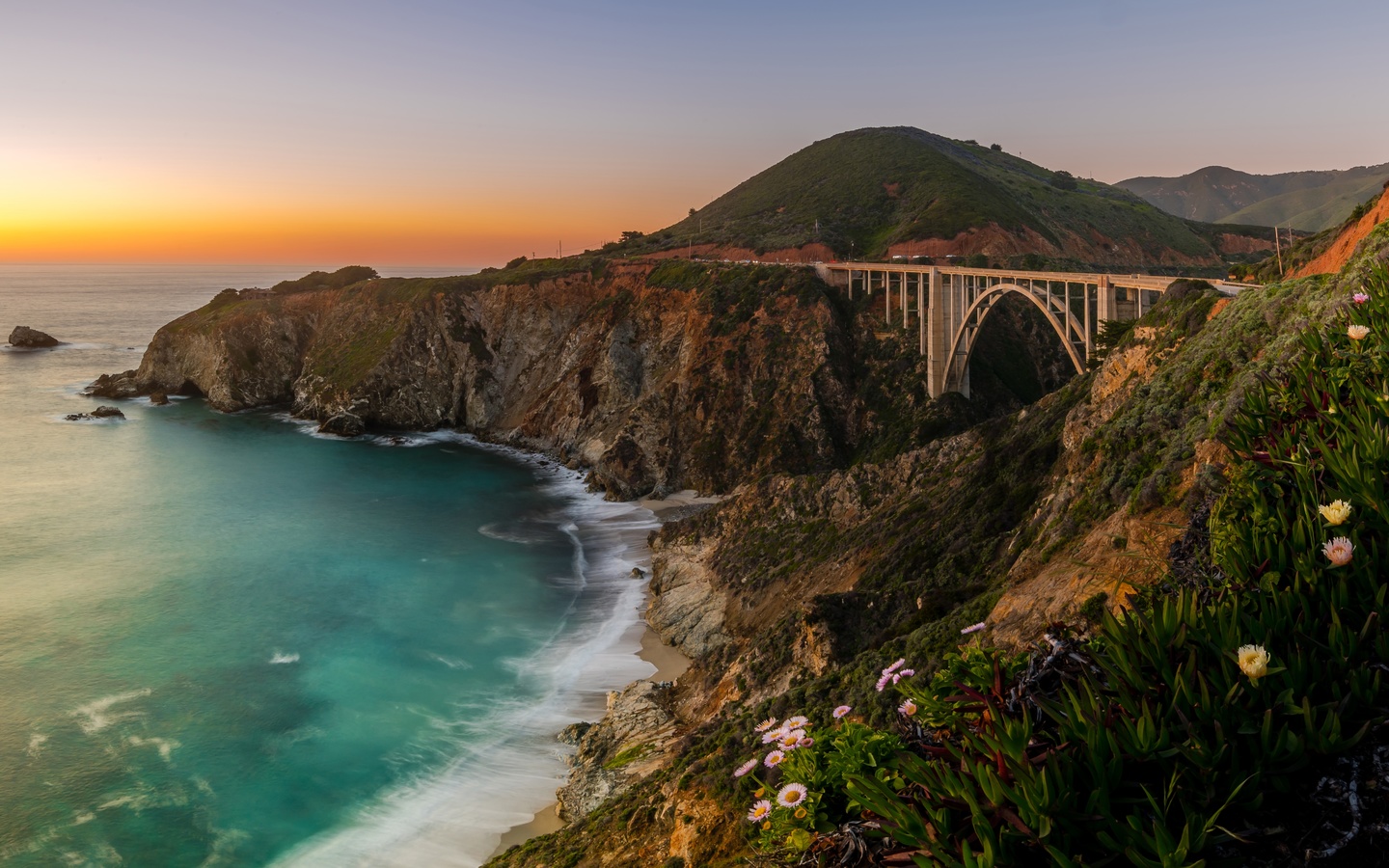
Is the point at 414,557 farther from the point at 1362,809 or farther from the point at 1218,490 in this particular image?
the point at 1362,809

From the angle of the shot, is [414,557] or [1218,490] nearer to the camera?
[1218,490]

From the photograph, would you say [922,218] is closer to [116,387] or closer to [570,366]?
[570,366]

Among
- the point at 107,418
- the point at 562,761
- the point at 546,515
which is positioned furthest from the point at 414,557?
the point at 107,418

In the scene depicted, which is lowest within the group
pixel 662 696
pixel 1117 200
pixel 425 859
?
pixel 425 859

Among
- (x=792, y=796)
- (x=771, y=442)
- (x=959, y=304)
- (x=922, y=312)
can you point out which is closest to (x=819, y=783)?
(x=792, y=796)

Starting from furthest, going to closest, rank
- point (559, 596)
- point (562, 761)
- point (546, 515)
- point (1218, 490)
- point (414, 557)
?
point (546, 515) < point (414, 557) < point (559, 596) < point (562, 761) < point (1218, 490)

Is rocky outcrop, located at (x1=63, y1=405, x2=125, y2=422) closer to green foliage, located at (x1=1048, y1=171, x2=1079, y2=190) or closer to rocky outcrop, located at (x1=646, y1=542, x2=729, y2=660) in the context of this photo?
rocky outcrop, located at (x1=646, y1=542, x2=729, y2=660)
